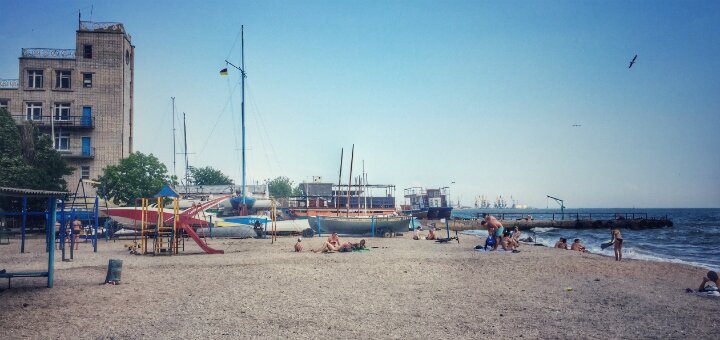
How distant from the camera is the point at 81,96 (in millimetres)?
43125

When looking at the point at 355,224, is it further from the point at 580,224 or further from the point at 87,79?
the point at 580,224

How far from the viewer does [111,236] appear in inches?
1123

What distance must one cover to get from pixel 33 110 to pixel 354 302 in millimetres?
46902

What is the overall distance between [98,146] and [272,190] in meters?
72.5

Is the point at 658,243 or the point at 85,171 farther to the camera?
the point at 85,171

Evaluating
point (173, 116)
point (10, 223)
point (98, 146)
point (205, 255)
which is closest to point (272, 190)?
point (173, 116)

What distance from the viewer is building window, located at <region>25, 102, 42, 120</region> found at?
42.3 meters

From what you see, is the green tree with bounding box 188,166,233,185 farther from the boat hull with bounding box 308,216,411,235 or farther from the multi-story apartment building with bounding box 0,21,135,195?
the boat hull with bounding box 308,216,411,235

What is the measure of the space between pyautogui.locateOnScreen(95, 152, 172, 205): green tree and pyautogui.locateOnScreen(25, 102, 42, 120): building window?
32.2 feet

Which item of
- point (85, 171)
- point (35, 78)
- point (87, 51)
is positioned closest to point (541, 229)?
point (85, 171)

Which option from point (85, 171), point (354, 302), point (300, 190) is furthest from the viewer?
point (300, 190)

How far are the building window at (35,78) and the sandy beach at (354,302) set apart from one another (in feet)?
116

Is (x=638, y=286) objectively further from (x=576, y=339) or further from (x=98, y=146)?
(x=98, y=146)

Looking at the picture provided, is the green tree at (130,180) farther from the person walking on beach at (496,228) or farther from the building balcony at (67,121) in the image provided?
the person walking on beach at (496,228)
